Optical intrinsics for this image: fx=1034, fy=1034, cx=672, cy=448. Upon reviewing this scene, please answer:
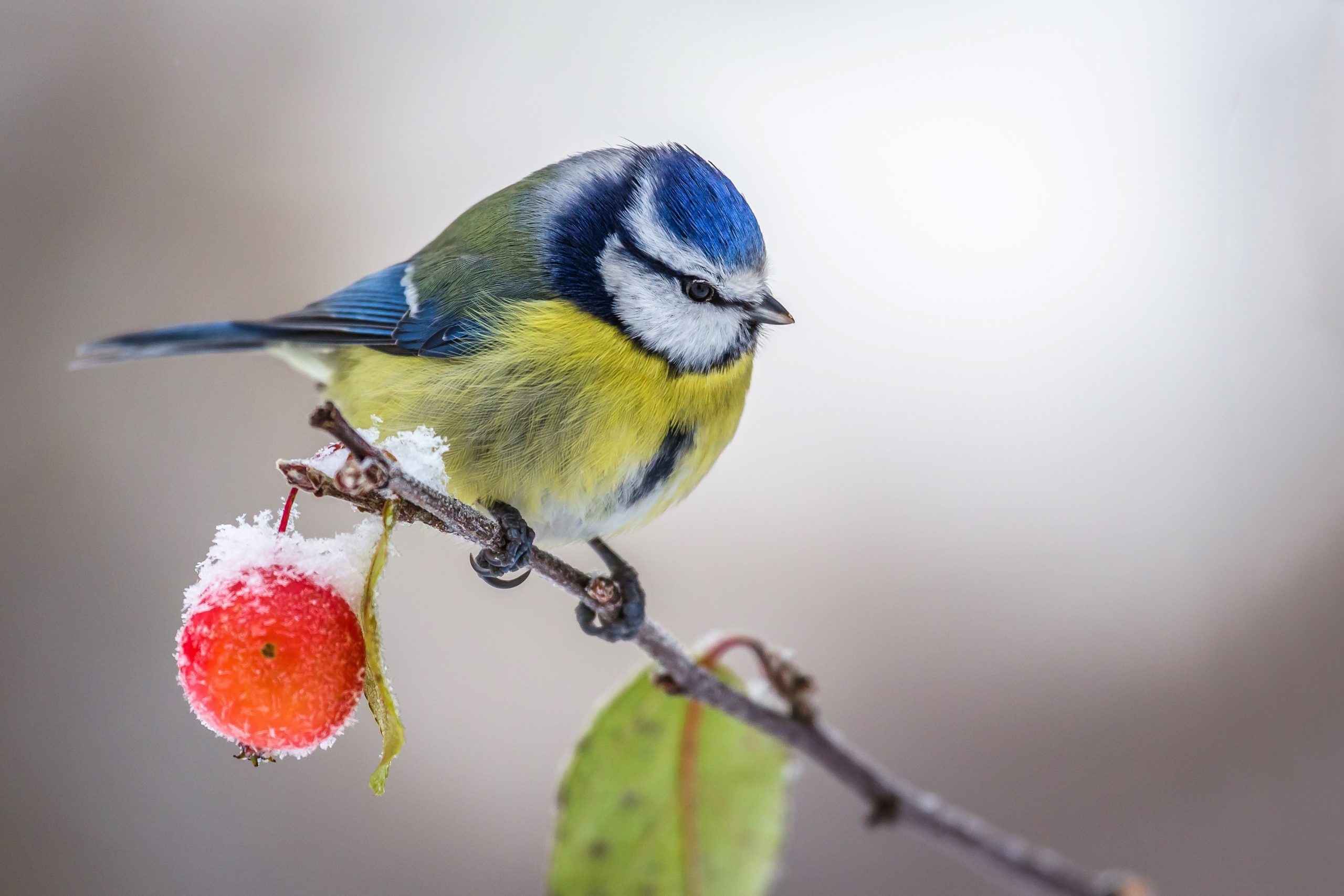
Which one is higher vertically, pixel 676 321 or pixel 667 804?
pixel 676 321

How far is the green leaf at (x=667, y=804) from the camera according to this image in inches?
47.8

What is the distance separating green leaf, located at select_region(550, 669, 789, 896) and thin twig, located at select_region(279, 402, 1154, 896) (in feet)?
0.51

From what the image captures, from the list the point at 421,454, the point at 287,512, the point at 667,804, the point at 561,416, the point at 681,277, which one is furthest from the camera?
the point at 681,277

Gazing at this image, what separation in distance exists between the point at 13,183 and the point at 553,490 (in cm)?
258

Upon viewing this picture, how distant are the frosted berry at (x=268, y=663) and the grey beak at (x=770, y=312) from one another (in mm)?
752

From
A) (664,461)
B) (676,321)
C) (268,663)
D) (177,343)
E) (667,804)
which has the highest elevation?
(676,321)

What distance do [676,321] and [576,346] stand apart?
15 cm

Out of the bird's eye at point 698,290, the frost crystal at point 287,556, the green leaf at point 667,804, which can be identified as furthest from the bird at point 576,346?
the frost crystal at point 287,556

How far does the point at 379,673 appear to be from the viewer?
0.89m

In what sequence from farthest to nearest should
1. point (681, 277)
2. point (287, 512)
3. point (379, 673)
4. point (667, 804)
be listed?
point (681, 277), point (667, 804), point (287, 512), point (379, 673)

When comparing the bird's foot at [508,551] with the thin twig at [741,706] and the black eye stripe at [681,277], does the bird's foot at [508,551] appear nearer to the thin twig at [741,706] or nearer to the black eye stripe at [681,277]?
the thin twig at [741,706]

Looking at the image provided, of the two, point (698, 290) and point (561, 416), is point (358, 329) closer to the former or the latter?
point (561, 416)

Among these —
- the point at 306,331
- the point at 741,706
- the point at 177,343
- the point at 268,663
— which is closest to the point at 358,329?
the point at 306,331

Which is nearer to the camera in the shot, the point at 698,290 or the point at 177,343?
the point at 177,343
